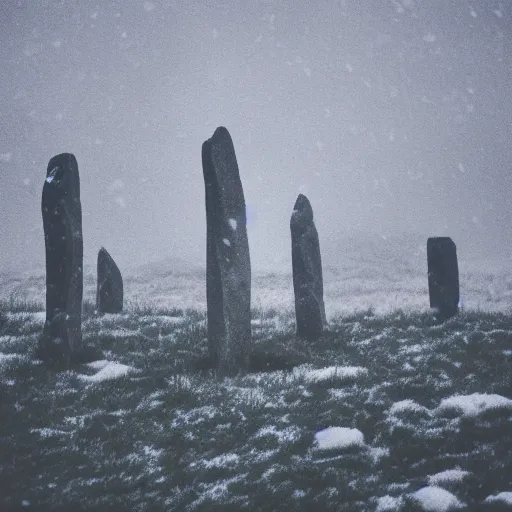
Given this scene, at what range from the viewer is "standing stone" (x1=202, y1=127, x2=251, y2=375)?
309 inches

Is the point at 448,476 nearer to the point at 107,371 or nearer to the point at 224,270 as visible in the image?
the point at 224,270

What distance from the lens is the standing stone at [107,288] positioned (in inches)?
531

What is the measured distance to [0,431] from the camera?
553cm

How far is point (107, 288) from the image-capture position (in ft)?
44.5

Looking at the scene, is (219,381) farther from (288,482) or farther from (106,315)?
(106,315)

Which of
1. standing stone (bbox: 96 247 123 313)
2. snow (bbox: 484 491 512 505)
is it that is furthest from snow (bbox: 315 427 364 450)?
standing stone (bbox: 96 247 123 313)

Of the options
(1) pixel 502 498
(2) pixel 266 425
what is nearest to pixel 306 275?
(2) pixel 266 425

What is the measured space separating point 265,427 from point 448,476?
2.20m

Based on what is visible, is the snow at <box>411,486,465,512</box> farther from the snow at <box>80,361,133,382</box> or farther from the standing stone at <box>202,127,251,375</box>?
the snow at <box>80,361,133,382</box>

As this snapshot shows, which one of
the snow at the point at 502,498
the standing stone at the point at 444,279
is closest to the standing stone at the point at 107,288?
the standing stone at the point at 444,279

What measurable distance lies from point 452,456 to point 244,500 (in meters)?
2.14

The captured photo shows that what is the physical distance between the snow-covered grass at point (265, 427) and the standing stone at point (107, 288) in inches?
161

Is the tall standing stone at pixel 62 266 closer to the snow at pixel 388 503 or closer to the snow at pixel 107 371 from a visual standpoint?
the snow at pixel 107 371

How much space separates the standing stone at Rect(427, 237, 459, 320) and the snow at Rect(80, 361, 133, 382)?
838 centimetres
